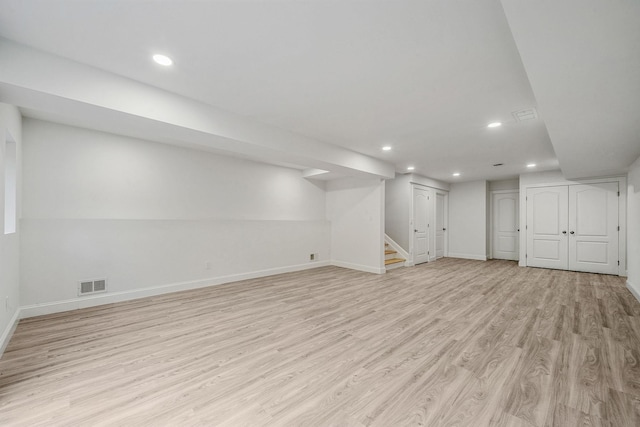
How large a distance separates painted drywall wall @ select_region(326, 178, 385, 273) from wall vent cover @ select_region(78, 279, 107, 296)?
4.91m

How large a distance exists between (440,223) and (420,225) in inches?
60.7

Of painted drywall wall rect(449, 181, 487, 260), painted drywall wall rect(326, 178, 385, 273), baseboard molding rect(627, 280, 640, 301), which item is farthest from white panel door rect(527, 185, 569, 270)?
painted drywall wall rect(326, 178, 385, 273)

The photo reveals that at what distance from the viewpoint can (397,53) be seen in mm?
2125

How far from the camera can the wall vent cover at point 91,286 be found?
12.3 ft

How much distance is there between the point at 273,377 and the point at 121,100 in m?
2.84

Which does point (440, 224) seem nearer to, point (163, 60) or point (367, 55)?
point (367, 55)

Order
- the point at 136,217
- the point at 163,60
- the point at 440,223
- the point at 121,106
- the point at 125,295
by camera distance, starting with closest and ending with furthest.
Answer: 1. the point at 163,60
2. the point at 121,106
3. the point at 125,295
4. the point at 136,217
5. the point at 440,223

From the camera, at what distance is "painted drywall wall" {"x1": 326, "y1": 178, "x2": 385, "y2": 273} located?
6270mm

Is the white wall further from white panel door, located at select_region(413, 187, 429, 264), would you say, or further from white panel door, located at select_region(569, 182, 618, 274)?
white panel door, located at select_region(413, 187, 429, 264)

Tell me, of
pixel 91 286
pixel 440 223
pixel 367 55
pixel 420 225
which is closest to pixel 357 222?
pixel 420 225

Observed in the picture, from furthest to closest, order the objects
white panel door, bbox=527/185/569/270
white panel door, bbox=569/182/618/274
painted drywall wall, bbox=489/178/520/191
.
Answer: painted drywall wall, bbox=489/178/520/191
white panel door, bbox=527/185/569/270
white panel door, bbox=569/182/618/274

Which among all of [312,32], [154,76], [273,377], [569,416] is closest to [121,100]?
[154,76]

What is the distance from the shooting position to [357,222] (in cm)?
671

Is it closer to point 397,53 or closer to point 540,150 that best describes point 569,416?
point 397,53
